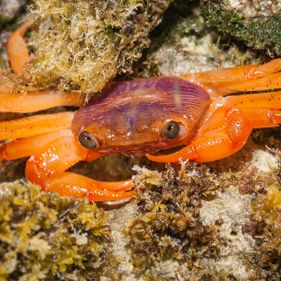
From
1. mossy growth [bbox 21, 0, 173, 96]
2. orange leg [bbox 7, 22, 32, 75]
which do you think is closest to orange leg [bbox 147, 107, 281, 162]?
mossy growth [bbox 21, 0, 173, 96]

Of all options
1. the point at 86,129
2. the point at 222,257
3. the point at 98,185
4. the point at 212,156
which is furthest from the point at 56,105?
the point at 222,257

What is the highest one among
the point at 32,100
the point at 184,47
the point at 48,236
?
the point at 184,47

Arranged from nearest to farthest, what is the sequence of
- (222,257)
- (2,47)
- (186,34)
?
(222,257) < (186,34) < (2,47)

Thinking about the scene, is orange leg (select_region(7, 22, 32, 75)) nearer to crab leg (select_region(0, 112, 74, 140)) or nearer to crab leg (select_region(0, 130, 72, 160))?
crab leg (select_region(0, 112, 74, 140))

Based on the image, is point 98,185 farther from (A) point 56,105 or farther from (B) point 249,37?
(B) point 249,37

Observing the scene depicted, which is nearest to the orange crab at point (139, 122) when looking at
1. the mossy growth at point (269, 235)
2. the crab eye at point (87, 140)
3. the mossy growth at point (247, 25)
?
the crab eye at point (87, 140)

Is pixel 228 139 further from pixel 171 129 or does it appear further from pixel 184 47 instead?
pixel 184 47

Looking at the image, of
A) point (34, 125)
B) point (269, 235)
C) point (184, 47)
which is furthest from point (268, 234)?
point (34, 125)
